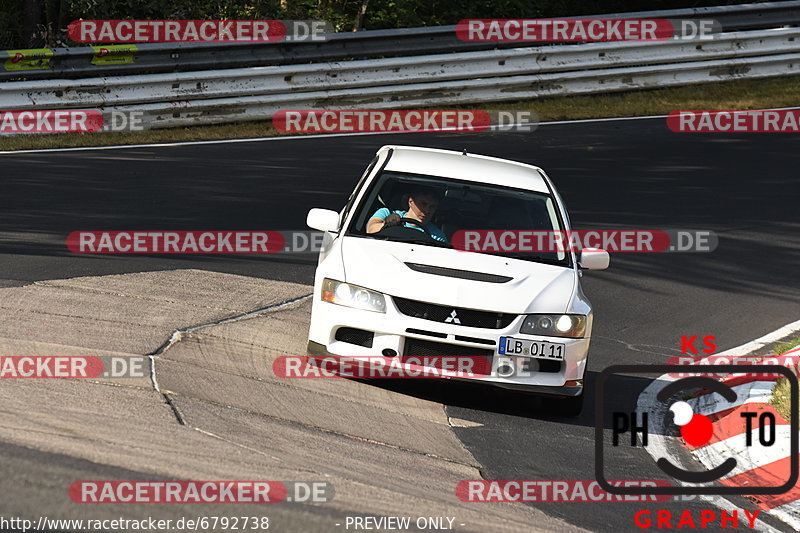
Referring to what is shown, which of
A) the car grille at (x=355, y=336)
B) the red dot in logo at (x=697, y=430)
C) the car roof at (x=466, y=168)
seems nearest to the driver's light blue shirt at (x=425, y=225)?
the car roof at (x=466, y=168)

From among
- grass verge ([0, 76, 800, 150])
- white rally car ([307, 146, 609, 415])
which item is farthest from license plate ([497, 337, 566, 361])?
grass verge ([0, 76, 800, 150])

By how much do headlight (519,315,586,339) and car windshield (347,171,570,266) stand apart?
63cm

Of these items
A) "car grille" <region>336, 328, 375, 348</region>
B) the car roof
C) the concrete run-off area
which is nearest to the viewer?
the concrete run-off area

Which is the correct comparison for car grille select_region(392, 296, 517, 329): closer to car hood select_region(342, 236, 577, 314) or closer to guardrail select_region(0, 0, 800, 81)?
car hood select_region(342, 236, 577, 314)

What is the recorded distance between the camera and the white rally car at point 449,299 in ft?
24.3

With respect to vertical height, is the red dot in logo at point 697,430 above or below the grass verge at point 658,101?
below

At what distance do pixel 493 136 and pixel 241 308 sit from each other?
8.33 meters

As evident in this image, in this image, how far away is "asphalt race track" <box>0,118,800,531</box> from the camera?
765 cm

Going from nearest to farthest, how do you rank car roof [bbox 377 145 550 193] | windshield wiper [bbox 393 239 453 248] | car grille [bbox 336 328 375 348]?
car grille [bbox 336 328 375 348] → windshield wiper [bbox 393 239 453 248] → car roof [bbox 377 145 550 193]

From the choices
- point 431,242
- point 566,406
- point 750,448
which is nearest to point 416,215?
point 431,242

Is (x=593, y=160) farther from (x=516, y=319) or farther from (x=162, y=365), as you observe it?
(x=162, y=365)

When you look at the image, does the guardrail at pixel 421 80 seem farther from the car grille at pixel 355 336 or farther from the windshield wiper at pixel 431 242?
the car grille at pixel 355 336

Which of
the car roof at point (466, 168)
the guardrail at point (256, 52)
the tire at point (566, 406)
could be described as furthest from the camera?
the guardrail at point (256, 52)

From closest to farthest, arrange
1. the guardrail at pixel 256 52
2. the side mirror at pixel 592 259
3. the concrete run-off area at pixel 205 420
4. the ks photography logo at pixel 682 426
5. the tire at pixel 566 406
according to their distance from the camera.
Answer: the concrete run-off area at pixel 205 420 → the ks photography logo at pixel 682 426 → the tire at pixel 566 406 → the side mirror at pixel 592 259 → the guardrail at pixel 256 52
